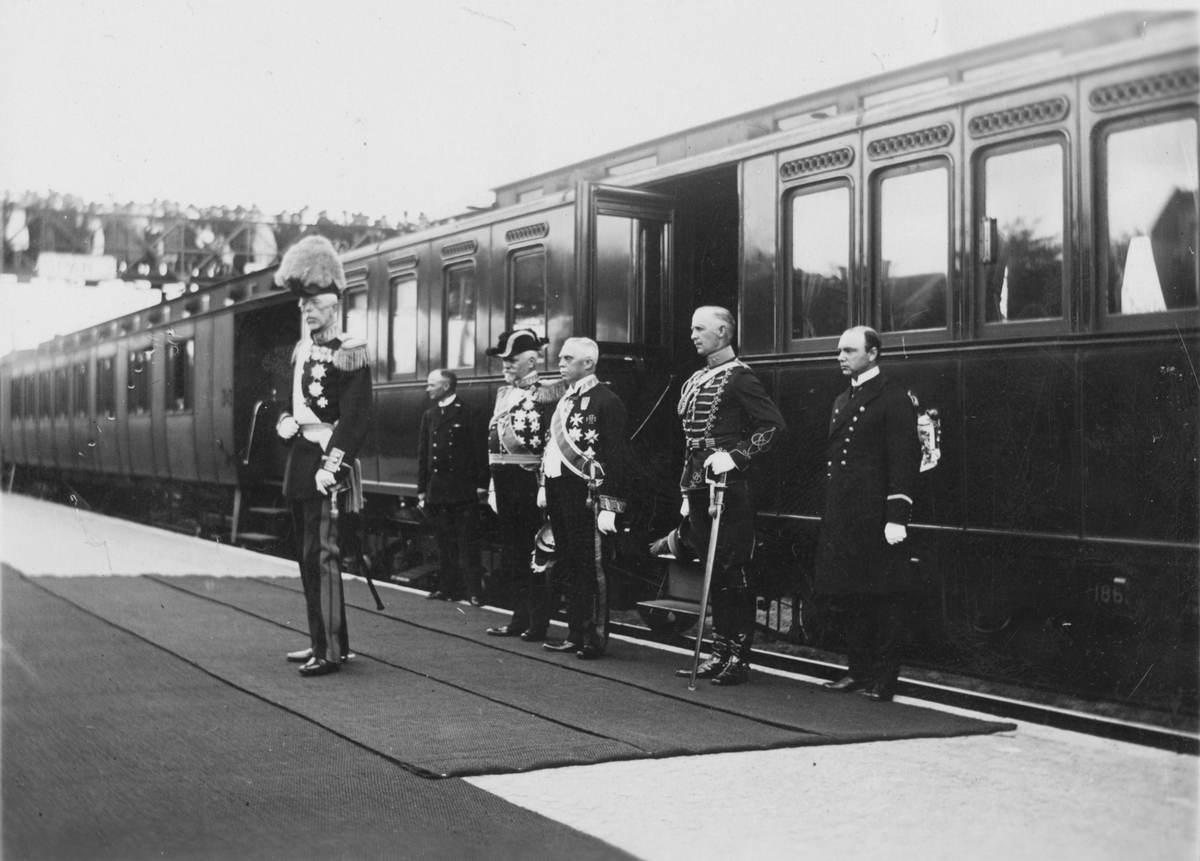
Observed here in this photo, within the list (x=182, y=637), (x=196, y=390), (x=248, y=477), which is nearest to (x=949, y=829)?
(x=182, y=637)

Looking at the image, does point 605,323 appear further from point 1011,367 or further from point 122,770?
point 122,770

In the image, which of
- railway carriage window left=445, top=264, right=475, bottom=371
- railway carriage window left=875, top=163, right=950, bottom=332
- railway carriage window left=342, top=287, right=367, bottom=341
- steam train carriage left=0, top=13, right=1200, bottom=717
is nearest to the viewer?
steam train carriage left=0, top=13, right=1200, bottom=717

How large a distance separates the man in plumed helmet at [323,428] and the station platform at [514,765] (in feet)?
1.34

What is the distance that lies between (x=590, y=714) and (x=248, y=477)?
9.68 meters

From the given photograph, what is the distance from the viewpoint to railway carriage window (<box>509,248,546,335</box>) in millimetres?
9555

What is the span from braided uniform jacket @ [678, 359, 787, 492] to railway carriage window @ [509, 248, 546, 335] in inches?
107

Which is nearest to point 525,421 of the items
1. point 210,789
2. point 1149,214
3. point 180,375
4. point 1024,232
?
point 1024,232

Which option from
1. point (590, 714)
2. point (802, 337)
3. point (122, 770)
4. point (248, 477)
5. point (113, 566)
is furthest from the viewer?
Answer: point (248, 477)

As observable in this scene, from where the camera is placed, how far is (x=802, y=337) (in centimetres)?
748

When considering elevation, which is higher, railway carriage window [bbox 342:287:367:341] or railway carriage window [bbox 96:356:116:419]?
railway carriage window [bbox 342:287:367:341]

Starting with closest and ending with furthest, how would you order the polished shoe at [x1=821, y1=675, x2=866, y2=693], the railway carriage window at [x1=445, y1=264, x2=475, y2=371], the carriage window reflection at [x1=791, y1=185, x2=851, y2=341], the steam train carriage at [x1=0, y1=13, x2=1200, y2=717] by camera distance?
the steam train carriage at [x1=0, y1=13, x2=1200, y2=717]
the polished shoe at [x1=821, y1=675, x2=866, y2=693]
the carriage window reflection at [x1=791, y1=185, x2=851, y2=341]
the railway carriage window at [x1=445, y1=264, x2=475, y2=371]

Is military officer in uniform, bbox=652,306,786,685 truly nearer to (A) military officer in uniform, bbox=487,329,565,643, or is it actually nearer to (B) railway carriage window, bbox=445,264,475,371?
(A) military officer in uniform, bbox=487,329,565,643

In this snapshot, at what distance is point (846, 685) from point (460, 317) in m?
5.56

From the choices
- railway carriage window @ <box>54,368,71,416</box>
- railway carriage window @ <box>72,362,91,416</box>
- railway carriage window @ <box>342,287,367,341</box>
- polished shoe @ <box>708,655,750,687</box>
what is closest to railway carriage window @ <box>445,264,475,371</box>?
→ railway carriage window @ <box>342,287,367,341</box>
